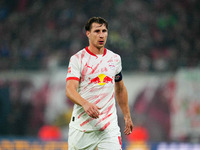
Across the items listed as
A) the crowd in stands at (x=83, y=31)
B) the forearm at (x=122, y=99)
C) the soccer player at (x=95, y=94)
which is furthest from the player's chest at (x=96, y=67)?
the crowd in stands at (x=83, y=31)

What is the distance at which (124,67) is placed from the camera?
11.6 m

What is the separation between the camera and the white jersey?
397 centimetres

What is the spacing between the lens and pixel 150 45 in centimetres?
1334

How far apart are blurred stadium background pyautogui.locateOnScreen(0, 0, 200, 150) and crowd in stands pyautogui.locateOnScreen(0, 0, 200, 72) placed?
33mm

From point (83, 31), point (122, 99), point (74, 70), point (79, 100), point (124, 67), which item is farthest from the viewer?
point (83, 31)

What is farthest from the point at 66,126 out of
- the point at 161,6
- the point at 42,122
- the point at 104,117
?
the point at 104,117

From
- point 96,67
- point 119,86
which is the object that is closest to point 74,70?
point 96,67

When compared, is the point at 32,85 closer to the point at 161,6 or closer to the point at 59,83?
the point at 59,83

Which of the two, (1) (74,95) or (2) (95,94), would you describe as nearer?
(1) (74,95)

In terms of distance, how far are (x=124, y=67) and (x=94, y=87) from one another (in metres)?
7.64

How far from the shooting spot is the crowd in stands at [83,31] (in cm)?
1252

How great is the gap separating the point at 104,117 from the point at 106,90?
0.95 feet

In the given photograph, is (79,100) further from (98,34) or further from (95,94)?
(98,34)

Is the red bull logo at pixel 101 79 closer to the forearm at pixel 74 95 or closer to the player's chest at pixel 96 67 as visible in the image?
the player's chest at pixel 96 67
